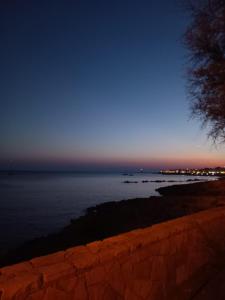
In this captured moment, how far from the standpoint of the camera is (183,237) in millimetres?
4992

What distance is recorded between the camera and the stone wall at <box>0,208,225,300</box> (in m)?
2.88

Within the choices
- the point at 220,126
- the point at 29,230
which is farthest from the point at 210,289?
the point at 29,230

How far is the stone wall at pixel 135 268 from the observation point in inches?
113

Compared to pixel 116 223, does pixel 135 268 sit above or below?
above

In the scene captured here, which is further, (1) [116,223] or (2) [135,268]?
(1) [116,223]

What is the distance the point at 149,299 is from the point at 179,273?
0.91 metres

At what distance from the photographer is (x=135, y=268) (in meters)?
3.88

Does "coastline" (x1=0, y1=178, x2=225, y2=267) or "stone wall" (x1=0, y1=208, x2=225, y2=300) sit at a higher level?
"stone wall" (x1=0, y1=208, x2=225, y2=300)

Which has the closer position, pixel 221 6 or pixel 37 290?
pixel 37 290

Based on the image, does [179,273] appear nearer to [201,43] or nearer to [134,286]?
[134,286]

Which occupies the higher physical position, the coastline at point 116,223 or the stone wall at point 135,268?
the stone wall at point 135,268

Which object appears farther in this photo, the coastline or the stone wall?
the coastline

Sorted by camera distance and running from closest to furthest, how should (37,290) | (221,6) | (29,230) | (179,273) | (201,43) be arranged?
(37,290), (179,273), (221,6), (201,43), (29,230)

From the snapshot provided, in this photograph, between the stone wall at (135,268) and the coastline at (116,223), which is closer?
the stone wall at (135,268)
